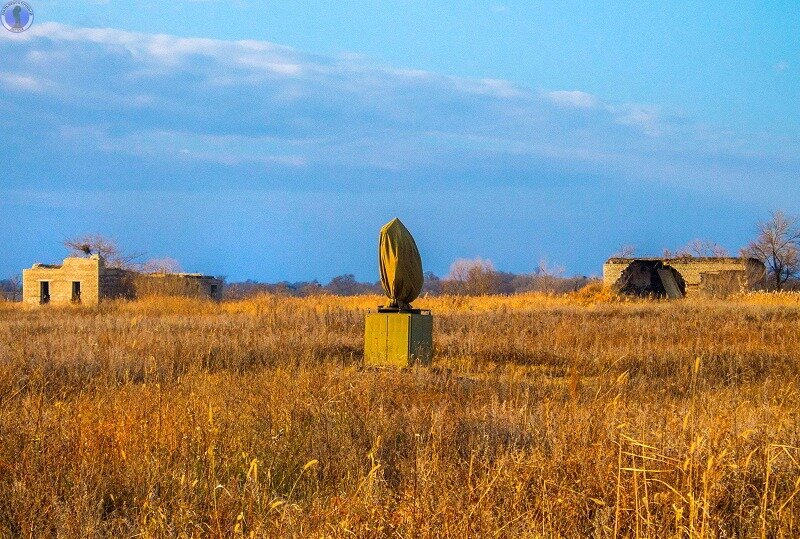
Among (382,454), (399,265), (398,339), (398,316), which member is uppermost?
(399,265)

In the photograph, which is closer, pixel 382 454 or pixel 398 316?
pixel 382 454

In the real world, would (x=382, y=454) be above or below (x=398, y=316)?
below

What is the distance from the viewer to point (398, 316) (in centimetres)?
1202

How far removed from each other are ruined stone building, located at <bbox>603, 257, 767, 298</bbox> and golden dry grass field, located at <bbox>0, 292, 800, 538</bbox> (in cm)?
2379

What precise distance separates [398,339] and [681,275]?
2878cm

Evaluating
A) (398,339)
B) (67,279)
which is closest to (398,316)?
(398,339)

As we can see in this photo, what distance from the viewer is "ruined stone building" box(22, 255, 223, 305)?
34438 millimetres

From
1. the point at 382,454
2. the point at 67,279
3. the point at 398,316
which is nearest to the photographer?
the point at 382,454

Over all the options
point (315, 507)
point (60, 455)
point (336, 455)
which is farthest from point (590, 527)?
point (60, 455)

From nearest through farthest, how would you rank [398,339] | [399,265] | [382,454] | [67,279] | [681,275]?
1. [382,454]
2. [398,339]
3. [399,265]
4. [67,279]
5. [681,275]

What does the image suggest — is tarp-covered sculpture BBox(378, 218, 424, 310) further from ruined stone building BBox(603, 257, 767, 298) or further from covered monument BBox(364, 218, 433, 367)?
ruined stone building BBox(603, 257, 767, 298)

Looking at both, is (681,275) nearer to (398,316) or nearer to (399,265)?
(399,265)

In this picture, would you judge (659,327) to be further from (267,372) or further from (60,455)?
(60,455)

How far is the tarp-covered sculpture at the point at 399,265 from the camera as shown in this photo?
12.3 meters
